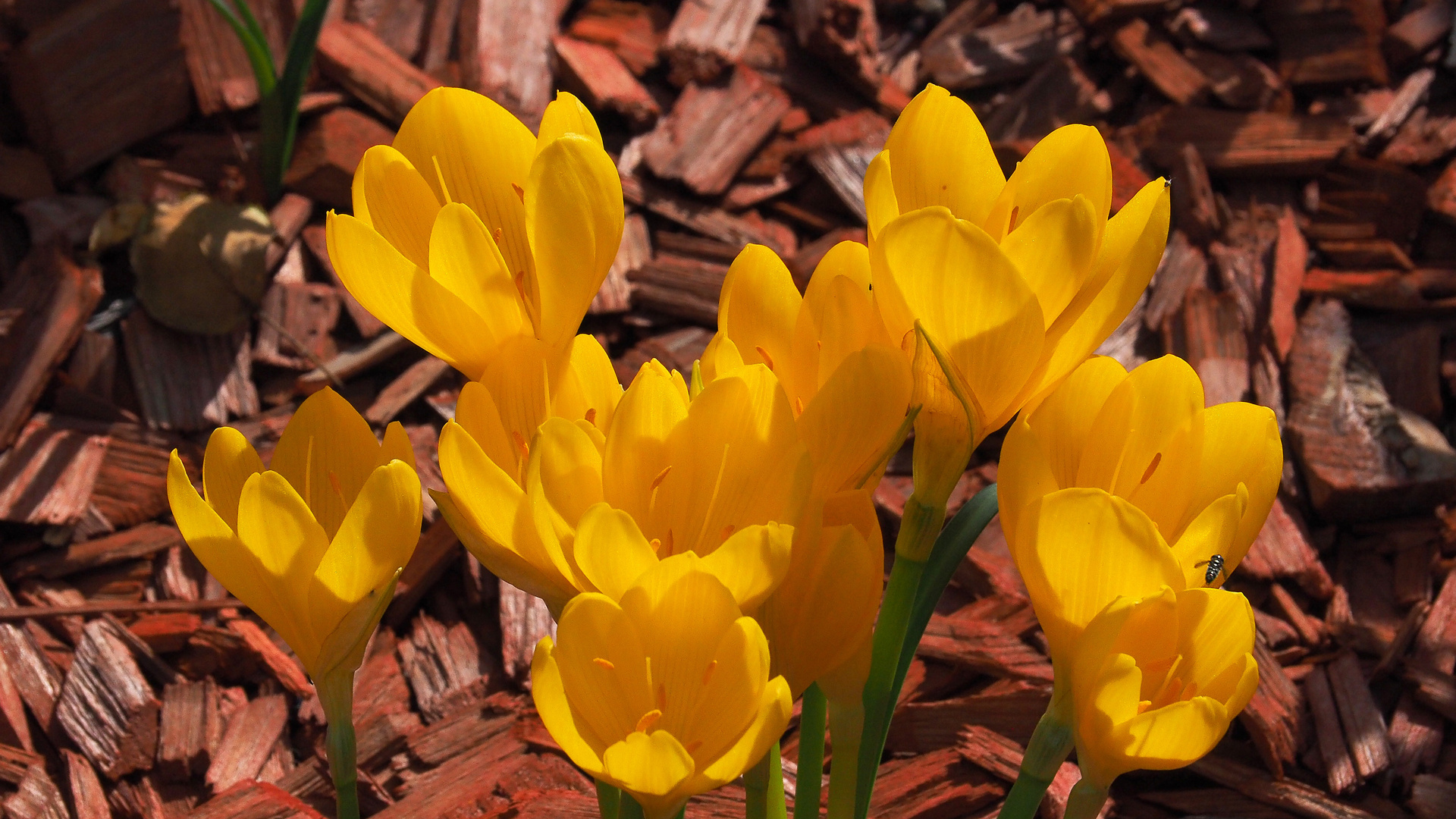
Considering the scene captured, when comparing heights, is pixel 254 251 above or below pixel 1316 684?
above

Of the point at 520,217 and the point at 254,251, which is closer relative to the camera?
the point at 520,217

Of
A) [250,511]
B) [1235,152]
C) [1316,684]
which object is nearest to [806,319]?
[250,511]

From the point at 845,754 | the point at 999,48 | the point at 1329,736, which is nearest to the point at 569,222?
the point at 845,754

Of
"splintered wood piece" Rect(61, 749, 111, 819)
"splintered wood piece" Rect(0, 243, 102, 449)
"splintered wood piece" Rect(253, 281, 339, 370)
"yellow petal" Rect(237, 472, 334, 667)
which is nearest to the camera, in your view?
"yellow petal" Rect(237, 472, 334, 667)

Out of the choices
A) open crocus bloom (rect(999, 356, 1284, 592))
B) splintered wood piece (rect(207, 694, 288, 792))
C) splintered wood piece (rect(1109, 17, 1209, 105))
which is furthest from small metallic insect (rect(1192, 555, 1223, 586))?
splintered wood piece (rect(1109, 17, 1209, 105))

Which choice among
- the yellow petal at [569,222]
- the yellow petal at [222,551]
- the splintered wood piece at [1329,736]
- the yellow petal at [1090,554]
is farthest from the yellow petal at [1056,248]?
the splintered wood piece at [1329,736]

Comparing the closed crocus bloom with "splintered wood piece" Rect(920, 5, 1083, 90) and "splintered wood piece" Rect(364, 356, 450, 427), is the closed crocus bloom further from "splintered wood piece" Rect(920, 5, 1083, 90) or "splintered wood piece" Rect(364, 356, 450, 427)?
"splintered wood piece" Rect(920, 5, 1083, 90)

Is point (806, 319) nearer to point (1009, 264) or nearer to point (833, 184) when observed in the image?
point (1009, 264)
